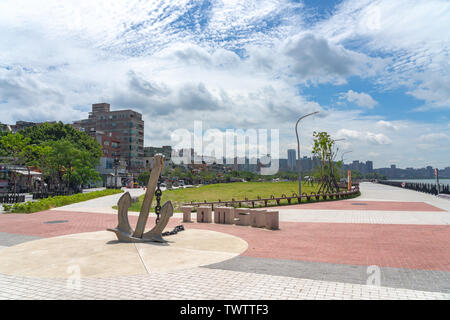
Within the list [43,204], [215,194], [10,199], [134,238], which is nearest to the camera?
[134,238]

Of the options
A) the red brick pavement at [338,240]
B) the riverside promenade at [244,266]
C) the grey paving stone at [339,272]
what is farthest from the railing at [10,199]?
the grey paving stone at [339,272]

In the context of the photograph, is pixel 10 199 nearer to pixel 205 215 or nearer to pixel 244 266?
pixel 205 215

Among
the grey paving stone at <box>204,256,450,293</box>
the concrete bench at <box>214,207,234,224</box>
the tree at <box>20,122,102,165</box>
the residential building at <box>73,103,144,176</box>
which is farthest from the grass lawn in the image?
the residential building at <box>73,103,144,176</box>

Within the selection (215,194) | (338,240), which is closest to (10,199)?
(215,194)

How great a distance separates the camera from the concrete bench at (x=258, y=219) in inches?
529

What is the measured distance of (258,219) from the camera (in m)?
13.6

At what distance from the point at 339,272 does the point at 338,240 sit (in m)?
3.97

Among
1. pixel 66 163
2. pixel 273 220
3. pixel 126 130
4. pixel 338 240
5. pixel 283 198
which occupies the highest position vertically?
pixel 126 130

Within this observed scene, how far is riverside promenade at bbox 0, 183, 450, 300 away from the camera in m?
5.72

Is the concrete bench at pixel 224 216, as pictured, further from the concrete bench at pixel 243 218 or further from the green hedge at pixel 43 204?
the green hedge at pixel 43 204

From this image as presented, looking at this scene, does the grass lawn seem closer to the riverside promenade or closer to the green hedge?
the green hedge
